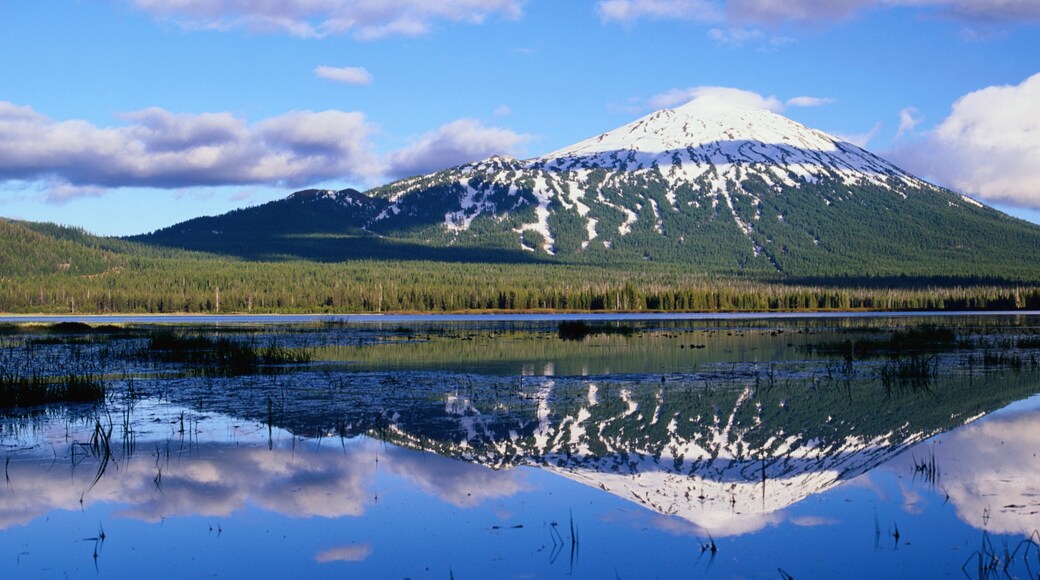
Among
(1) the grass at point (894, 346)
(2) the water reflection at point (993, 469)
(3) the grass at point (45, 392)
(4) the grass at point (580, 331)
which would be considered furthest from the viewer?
(4) the grass at point (580, 331)

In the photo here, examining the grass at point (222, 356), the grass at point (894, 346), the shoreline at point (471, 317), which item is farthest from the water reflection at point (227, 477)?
the shoreline at point (471, 317)

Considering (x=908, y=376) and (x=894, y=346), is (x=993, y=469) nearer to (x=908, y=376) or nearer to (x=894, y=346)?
(x=908, y=376)

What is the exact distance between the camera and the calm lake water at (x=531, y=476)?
13.9 metres

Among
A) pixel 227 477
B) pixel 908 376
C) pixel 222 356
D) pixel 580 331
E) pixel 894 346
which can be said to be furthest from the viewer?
pixel 580 331

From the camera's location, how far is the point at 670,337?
2665 inches

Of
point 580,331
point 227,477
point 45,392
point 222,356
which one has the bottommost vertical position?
point 227,477

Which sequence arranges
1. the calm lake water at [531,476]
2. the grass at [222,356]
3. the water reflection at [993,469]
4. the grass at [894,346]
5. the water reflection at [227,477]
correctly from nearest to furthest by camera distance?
the calm lake water at [531,476] < the water reflection at [993,469] < the water reflection at [227,477] < the grass at [222,356] < the grass at [894,346]

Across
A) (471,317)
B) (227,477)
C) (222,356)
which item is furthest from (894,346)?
(471,317)

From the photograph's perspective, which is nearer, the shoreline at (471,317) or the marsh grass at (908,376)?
the marsh grass at (908,376)

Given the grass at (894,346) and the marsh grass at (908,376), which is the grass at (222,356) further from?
the grass at (894,346)

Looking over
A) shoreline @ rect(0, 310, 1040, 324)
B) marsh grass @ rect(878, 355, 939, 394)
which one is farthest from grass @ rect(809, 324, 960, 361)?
shoreline @ rect(0, 310, 1040, 324)

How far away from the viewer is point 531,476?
63.1 feet

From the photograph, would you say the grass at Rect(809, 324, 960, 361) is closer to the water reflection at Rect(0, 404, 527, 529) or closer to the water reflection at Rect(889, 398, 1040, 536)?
the water reflection at Rect(889, 398, 1040, 536)

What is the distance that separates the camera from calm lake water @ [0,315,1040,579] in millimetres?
13938
